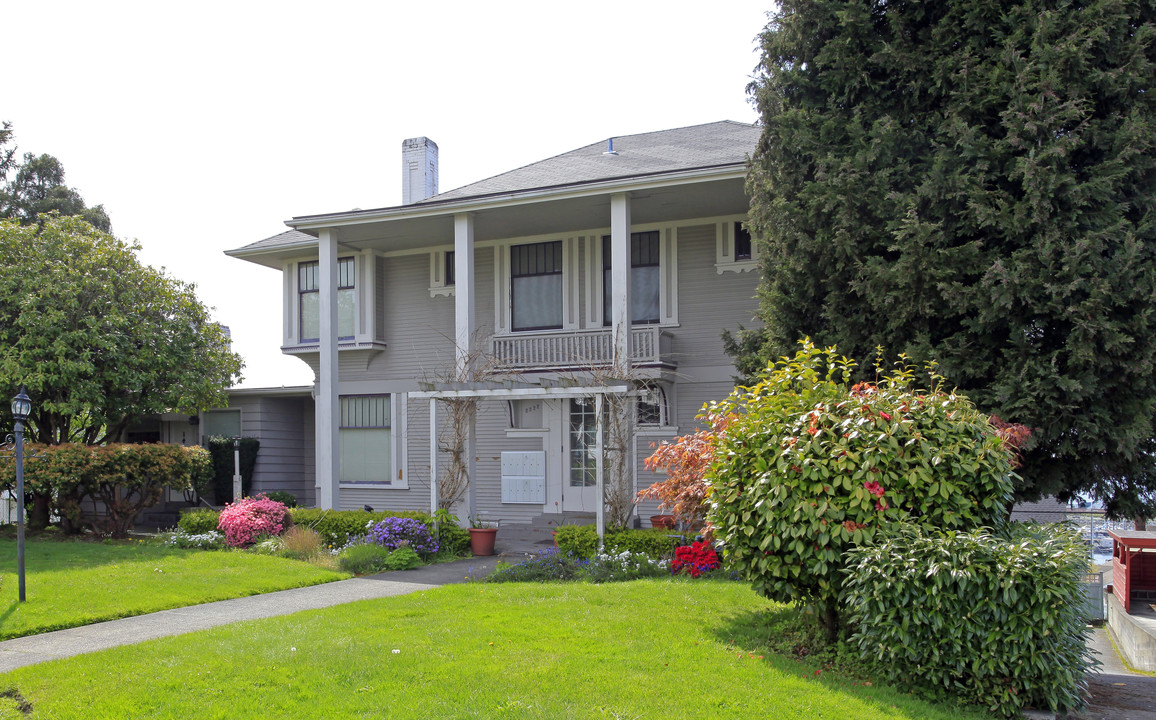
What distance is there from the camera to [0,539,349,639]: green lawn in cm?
876

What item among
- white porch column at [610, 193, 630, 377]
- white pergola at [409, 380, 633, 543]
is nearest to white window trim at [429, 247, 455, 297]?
white pergola at [409, 380, 633, 543]

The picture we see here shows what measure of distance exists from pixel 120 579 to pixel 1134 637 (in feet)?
40.2

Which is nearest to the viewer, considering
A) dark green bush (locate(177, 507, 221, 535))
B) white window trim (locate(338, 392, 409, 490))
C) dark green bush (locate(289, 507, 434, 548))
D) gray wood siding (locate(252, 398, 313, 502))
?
dark green bush (locate(289, 507, 434, 548))

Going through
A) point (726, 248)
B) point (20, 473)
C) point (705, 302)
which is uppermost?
point (726, 248)

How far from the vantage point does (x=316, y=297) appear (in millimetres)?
18312

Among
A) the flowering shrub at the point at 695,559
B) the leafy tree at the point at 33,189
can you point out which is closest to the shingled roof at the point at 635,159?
the flowering shrub at the point at 695,559

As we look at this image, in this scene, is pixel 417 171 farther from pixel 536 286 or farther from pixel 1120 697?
pixel 1120 697

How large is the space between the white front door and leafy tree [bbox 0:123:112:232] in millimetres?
16919

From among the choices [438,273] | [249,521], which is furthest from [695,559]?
[438,273]

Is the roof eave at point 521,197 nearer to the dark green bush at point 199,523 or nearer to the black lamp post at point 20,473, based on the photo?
the dark green bush at point 199,523

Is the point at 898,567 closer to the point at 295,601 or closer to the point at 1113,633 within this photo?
the point at 295,601

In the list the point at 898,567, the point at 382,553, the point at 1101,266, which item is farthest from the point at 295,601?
the point at 1101,266

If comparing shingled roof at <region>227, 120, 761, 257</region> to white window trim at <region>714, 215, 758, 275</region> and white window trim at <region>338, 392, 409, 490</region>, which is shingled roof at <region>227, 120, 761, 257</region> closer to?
white window trim at <region>714, 215, 758, 275</region>

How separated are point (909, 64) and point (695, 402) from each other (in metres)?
7.48
